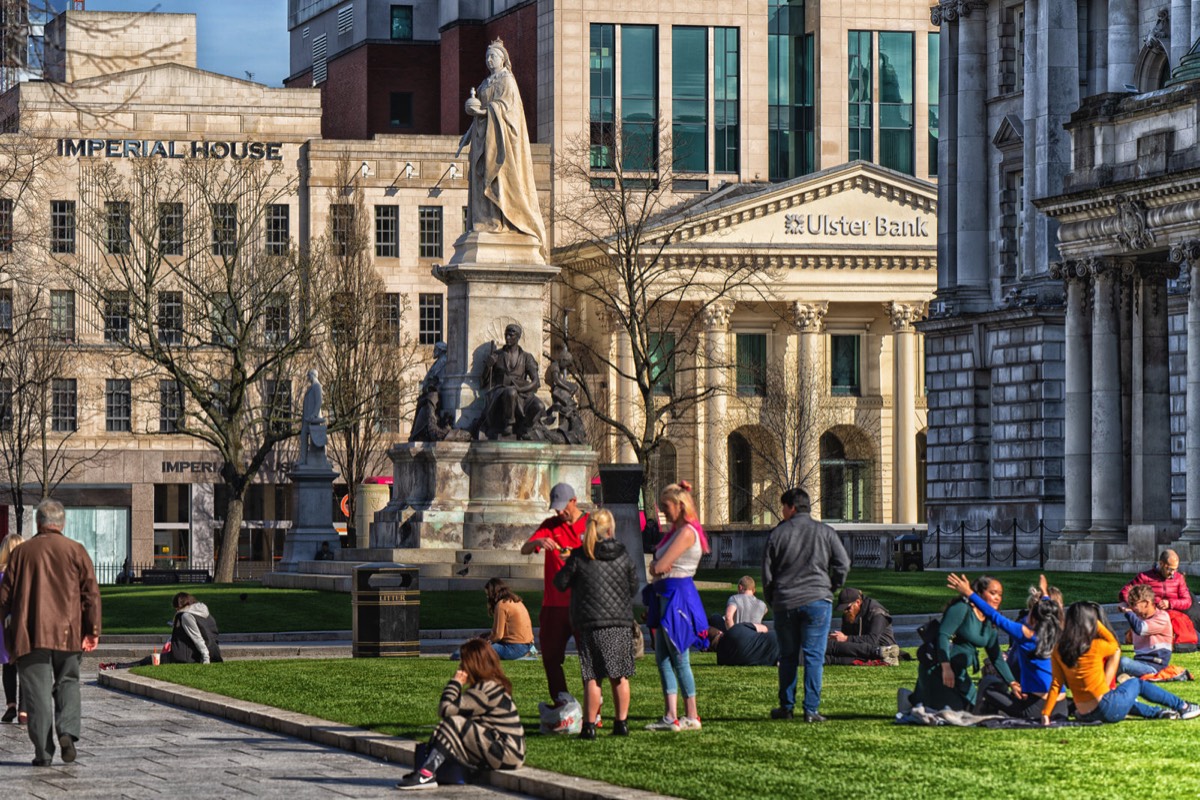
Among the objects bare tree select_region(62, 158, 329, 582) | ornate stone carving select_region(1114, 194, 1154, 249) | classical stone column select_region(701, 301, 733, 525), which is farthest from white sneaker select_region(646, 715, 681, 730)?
classical stone column select_region(701, 301, 733, 525)

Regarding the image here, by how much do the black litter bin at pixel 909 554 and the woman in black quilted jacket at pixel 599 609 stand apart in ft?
146

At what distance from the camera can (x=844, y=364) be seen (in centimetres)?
11056

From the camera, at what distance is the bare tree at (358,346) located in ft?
268

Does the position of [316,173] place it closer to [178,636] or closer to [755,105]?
[755,105]

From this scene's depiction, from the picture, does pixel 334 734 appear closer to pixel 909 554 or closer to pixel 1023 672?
pixel 1023 672

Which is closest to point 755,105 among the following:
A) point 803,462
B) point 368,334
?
point 803,462

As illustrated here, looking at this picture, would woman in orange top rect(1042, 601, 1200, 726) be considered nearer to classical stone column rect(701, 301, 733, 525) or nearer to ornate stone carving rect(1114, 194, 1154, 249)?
ornate stone carving rect(1114, 194, 1154, 249)

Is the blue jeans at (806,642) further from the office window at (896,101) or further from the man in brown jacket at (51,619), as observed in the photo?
the office window at (896,101)

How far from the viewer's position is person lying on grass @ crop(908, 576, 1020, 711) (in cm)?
2050

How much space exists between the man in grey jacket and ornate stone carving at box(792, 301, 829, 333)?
278 feet

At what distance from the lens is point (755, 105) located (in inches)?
4390

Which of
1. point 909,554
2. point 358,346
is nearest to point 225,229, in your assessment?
point 358,346

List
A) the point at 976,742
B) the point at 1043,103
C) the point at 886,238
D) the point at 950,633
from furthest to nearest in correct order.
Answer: the point at 886,238
the point at 1043,103
the point at 950,633
the point at 976,742

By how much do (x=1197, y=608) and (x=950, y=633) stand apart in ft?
46.4
